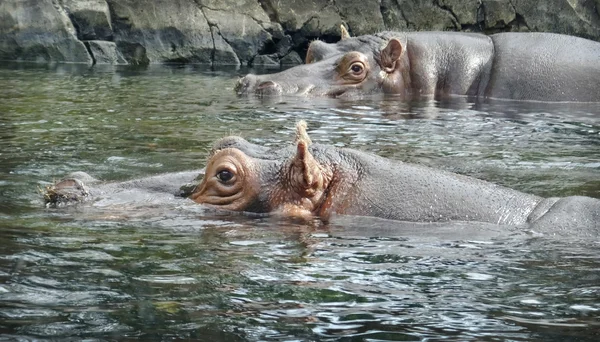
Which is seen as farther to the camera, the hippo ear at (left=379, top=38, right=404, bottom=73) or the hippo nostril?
the hippo nostril

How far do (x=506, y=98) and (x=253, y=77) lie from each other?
2.86 metres

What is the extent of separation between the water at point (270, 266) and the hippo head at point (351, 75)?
11.6ft

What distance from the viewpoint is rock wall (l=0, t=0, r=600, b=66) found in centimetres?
1709

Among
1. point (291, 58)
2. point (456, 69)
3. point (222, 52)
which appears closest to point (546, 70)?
point (456, 69)

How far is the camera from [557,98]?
40.3 ft

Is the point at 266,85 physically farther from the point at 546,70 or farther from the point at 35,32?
the point at 35,32

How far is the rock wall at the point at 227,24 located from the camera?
1709cm

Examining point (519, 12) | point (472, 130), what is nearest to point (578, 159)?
point (472, 130)

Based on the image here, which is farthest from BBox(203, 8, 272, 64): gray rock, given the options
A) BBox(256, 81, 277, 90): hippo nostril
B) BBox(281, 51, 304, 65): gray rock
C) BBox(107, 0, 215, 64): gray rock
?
BBox(256, 81, 277, 90): hippo nostril

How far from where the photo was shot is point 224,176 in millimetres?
5754

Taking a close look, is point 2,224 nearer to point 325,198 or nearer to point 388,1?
point 325,198

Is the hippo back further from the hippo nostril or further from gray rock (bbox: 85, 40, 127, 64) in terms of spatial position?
gray rock (bbox: 85, 40, 127, 64)

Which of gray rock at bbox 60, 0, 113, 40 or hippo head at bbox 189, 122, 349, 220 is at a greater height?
gray rock at bbox 60, 0, 113, 40

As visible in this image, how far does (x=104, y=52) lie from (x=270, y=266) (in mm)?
13060
